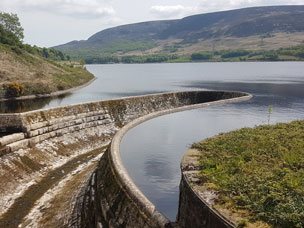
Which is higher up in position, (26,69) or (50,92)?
(26,69)

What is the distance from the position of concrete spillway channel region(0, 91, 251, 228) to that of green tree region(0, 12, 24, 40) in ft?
290

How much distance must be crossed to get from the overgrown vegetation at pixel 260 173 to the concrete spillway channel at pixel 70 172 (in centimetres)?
268

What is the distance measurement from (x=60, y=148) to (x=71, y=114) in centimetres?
450

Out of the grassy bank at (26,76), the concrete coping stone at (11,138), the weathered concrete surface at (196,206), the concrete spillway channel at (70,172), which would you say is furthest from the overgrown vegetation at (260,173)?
the grassy bank at (26,76)

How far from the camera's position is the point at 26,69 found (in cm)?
7719

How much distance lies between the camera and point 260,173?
11305 millimetres

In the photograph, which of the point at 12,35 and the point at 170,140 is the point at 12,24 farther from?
the point at 170,140

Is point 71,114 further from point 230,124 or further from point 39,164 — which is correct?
point 230,124

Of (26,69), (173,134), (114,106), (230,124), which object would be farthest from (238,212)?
(26,69)

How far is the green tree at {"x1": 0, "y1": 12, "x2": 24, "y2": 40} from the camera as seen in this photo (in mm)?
106325

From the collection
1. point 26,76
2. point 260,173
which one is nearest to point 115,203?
point 260,173

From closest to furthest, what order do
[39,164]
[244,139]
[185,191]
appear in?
[185,191] < [244,139] < [39,164]

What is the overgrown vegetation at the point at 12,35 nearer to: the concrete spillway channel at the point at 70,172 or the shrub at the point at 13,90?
the shrub at the point at 13,90

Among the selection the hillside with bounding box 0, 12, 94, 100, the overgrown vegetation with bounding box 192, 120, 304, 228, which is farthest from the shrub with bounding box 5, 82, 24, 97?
the overgrown vegetation with bounding box 192, 120, 304, 228
